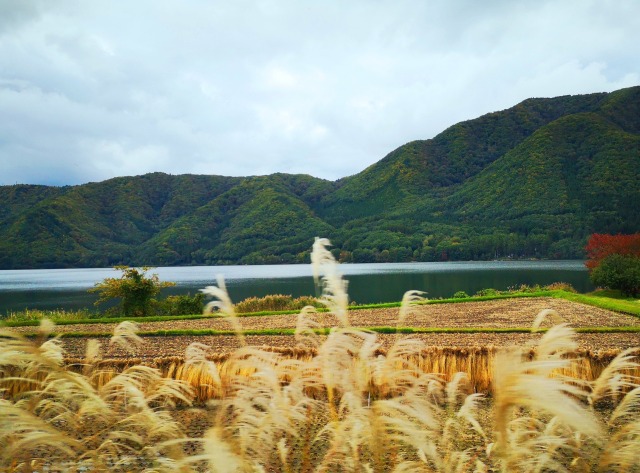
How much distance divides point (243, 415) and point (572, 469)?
3736 mm

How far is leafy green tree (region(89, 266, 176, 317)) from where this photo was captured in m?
23.7

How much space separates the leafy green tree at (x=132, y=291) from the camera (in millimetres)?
23703

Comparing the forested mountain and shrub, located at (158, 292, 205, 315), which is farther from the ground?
the forested mountain

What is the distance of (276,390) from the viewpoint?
2.67 meters

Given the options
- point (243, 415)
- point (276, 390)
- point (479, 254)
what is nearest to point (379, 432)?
point (276, 390)

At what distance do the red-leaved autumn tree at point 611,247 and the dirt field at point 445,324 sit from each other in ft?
41.5

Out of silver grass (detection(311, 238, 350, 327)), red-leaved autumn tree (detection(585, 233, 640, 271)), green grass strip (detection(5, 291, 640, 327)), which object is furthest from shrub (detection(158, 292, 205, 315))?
red-leaved autumn tree (detection(585, 233, 640, 271))

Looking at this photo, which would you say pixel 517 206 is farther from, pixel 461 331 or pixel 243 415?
pixel 243 415

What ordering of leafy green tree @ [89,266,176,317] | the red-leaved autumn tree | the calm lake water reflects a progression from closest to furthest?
leafy green tree @ [89,266,176,317] < the red-leaved autumn tree < the calm lake water

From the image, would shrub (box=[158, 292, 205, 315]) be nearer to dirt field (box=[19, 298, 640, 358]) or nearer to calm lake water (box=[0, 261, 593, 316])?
dirt field (box=[19, 298, 640, 358])

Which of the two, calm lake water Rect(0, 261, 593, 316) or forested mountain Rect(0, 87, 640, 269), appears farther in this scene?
forested mountain Rect(0, 87, 640, 269)

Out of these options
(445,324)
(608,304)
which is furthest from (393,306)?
(608,304)

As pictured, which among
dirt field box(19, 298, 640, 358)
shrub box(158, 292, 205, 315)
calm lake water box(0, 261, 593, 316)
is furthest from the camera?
calm lake water box(0, 261, 593, 316)

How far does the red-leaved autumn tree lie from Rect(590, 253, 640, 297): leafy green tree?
318cm
